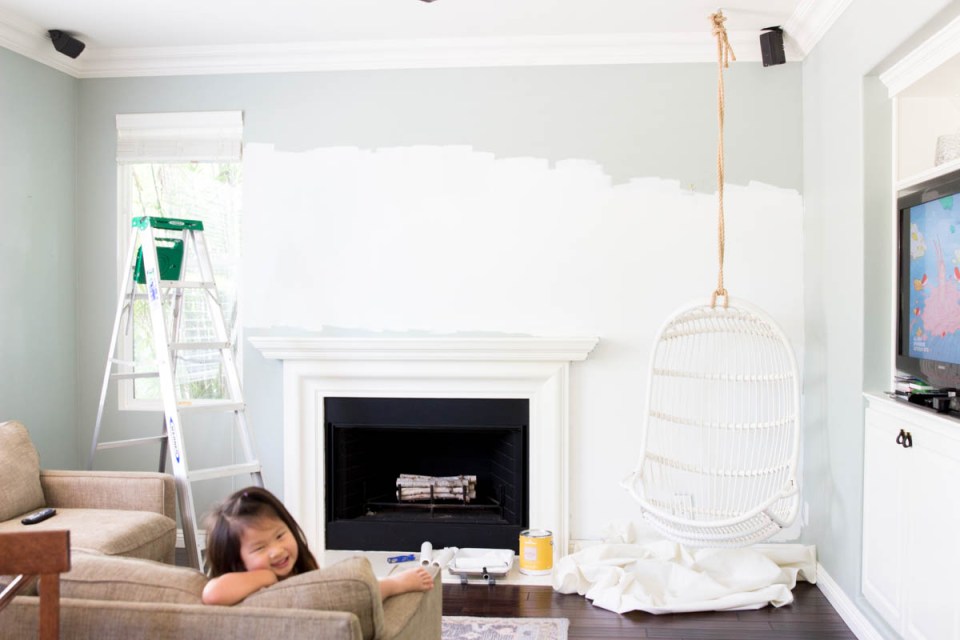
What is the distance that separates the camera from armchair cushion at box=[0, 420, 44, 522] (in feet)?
10.5

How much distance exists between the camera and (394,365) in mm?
4098

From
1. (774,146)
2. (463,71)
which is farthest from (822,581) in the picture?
(463,71)

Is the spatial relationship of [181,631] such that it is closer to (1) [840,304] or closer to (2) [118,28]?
(1) [840,304]

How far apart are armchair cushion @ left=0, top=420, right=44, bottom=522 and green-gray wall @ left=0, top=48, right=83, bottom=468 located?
0.56 m

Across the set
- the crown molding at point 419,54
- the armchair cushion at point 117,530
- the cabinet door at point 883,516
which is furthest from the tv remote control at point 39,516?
the cabinet door at point 883,516

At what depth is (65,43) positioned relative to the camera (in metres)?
3.92

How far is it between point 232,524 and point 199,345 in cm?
196

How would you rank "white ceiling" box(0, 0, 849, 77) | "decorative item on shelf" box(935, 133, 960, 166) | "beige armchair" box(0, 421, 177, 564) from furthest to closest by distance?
"white ceiling" box(0, 0, 849, 77), "beige armchair" box(0, 421, 177, 564), "decorative item on shelf" box(935, 133, 960, 166)

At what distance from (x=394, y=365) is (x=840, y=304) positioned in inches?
77.1

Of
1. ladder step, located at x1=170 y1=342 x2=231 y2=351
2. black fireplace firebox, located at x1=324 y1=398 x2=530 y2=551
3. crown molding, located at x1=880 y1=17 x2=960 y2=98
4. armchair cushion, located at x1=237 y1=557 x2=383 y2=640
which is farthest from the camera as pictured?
black fireplace firebox, located at x1=324 y1=398 x2=530 y2=551

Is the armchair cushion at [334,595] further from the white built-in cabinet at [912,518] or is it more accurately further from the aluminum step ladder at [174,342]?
the aluminum step ladder at [174,342]

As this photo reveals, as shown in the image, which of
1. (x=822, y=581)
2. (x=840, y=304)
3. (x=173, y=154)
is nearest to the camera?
(x=840, y=304)

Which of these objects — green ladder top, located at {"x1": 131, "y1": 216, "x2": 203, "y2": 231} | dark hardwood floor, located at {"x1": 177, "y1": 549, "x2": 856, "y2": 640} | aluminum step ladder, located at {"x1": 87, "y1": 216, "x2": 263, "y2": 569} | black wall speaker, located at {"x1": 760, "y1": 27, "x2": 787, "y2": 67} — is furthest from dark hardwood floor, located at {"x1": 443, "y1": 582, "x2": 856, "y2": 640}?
black wall speaker, located at {"x1": 760, "y1": 27, "x2": 787, "y2": 67}

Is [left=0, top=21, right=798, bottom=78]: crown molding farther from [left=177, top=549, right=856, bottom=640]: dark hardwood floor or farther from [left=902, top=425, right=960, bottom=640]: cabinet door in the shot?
[left=177, top=549, right=856, bottom=640]: dark hardwood floor
